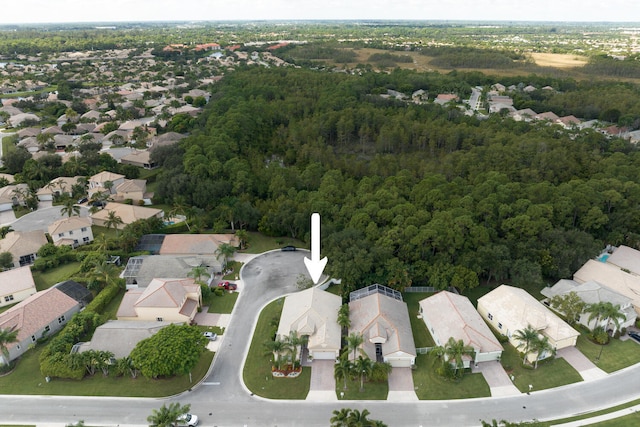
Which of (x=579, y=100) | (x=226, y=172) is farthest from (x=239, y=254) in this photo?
(x=579, y=100)

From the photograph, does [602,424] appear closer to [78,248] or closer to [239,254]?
[239,254]

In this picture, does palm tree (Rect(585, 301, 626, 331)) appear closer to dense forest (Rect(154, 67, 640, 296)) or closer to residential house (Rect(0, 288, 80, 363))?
dense forest (Rect(154, 67, 640, 296))

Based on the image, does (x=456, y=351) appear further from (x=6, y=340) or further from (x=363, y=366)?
(x=6, y=340)

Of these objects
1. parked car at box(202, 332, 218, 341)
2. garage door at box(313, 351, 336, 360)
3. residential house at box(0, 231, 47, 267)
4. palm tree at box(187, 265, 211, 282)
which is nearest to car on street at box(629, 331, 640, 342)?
garage door at box(313, 351, 336, 360)

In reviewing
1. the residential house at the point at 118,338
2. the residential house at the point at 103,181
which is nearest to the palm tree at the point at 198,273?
the residential house at the point at 118,338

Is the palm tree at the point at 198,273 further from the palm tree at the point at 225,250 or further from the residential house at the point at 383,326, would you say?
the residential house at the point at 383,326

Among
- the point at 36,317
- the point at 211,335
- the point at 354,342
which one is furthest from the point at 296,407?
the point at 36,317

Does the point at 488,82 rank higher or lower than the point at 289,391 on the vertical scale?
higher
